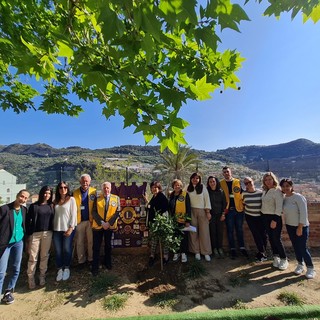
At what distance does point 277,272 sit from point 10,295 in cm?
498

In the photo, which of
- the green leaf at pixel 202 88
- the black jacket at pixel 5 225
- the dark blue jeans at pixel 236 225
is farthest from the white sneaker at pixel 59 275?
the green leaf at pixel 202 88

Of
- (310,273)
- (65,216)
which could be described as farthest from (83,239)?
(310,273)

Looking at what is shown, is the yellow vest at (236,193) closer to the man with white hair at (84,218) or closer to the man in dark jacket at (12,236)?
the man with white hair at (84,218)

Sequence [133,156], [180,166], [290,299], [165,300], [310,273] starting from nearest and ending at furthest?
[290,299] < [165,300] < [310,273] < [180,166] < [133,156]

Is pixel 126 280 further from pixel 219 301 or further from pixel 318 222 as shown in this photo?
pixel 318 222

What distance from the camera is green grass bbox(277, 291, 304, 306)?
3.64 m

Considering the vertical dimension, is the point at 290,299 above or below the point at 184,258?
below

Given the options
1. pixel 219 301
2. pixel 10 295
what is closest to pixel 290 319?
pixel 219 301

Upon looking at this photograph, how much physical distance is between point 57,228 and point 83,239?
73 centimetres

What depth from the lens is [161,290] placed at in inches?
163

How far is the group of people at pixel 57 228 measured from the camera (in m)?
4.02

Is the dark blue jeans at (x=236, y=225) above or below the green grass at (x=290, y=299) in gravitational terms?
above

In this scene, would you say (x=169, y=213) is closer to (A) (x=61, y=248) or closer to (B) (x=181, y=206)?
(B) (x=181, y=206)

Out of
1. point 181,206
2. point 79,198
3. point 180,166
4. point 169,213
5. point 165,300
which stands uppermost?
point 180,166
